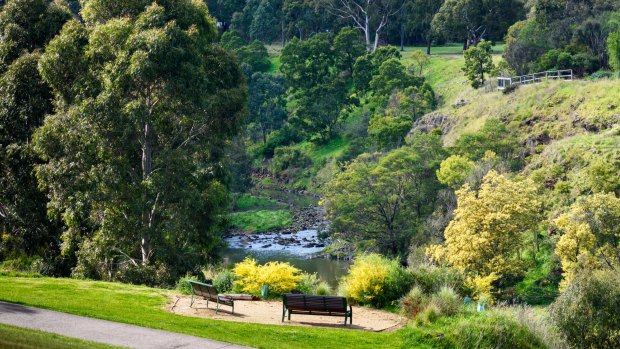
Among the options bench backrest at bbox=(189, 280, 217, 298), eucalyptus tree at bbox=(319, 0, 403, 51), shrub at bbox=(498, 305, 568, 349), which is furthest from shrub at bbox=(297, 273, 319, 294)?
eucalyptus tree at bbox=(319, 0, 403, 51)

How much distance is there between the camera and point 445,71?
104m

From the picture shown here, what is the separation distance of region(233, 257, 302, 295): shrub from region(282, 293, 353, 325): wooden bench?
142 inches

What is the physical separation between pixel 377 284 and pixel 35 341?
35.1ft

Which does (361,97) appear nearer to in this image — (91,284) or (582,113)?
(582,113)

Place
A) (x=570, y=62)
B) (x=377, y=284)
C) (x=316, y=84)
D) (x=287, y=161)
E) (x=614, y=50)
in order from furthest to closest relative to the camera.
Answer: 1. (x=316, y=84)
2. (x=287, y=161)
3. (x=570, y=62)
4. (x=614, y=50)
5. (x=377, y=284)

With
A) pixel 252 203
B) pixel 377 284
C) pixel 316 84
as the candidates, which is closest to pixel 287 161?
pixel 316 84

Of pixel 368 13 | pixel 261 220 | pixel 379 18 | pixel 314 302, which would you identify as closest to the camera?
pixel 314 302

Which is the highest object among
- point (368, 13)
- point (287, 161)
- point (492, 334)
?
point (368, 13)

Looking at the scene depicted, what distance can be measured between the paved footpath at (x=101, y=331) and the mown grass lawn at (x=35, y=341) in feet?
1.22

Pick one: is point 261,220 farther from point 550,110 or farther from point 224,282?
point 224,282

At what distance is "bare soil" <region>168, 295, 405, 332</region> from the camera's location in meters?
24.5

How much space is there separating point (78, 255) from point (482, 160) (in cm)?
3309

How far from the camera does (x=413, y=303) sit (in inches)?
1027

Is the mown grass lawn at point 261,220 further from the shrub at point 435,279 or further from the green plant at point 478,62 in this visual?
the shrub at point 435,279
